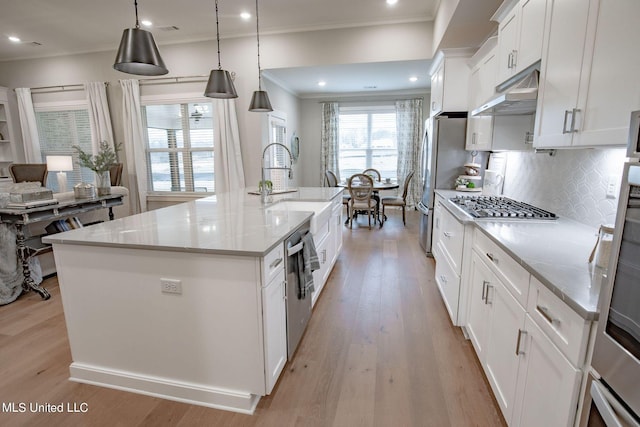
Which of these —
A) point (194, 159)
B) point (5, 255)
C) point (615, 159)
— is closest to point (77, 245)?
point (5, 255)

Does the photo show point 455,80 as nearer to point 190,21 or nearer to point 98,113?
point 190,21

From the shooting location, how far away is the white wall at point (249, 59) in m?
4.50

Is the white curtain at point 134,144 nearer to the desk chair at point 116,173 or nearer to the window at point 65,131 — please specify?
the desk chair at point 116,173

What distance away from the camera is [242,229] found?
191 centimetres

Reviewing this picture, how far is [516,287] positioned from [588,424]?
0.57 meters

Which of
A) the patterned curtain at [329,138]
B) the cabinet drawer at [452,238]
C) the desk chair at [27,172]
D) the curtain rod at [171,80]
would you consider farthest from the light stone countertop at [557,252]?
the desk chair at [27,172]

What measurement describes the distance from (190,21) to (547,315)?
516 cm

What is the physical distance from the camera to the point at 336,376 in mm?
1954

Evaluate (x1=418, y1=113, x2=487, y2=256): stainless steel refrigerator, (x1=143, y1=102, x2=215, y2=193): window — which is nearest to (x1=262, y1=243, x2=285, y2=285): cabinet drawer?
(x1=418, y1=113, x2=487, y2=256): stainless steel refrigerator

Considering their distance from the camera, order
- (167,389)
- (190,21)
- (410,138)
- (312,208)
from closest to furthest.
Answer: (167,389) < (312,208) < (190,21) < (410,138)

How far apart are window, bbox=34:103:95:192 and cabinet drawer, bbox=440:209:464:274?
6.15 meters

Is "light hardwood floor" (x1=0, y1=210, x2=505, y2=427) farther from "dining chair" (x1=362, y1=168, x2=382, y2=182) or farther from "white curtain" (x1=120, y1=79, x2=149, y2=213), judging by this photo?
"dining chair" (x1=362, y1=168, x2=382, y2=182)

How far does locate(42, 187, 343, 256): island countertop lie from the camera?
160 centimetres

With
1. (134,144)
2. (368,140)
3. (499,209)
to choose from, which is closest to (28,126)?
(134,144)
